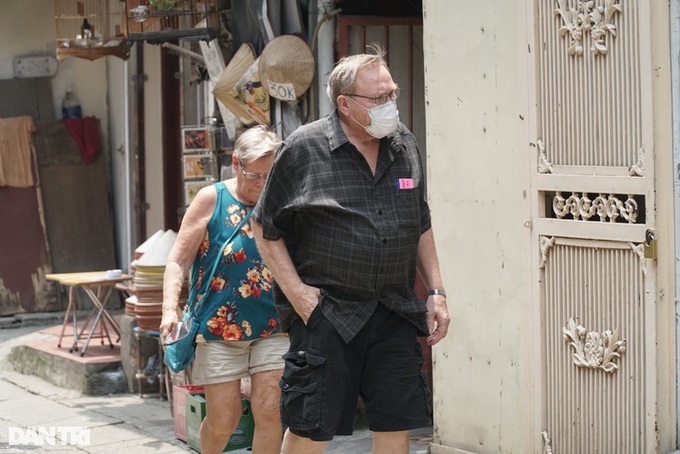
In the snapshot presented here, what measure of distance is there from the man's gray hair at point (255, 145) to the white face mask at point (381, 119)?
1086 millimetres

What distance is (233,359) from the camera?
6070 mm

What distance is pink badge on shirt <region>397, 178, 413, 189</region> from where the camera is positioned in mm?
5016

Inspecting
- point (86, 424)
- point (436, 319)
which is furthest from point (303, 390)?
point (86, 424)

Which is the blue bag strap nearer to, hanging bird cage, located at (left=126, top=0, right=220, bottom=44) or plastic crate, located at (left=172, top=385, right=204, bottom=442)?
plastic crate, located at (left=172, top=385, right=204, bottom=442)

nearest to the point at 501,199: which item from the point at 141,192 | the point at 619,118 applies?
the point at 619,118

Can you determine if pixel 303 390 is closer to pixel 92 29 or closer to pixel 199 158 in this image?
pixel 199 158

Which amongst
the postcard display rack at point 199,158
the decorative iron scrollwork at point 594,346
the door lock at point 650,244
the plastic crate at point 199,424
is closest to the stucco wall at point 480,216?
the decorative iron scrollwork at point 594,346

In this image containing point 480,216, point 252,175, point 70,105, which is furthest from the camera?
point 70,105

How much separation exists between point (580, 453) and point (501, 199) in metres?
1.37

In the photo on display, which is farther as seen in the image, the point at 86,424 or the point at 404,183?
the point at 86,424

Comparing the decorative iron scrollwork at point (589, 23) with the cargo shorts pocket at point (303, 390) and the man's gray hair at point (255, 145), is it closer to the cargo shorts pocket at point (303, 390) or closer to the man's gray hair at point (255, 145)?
the man's gray hair at point (255, 145)

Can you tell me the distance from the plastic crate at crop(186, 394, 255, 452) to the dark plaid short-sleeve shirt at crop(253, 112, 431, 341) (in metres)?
2.46

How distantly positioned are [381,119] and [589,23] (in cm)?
141

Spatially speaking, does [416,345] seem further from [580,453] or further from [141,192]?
[141,192]
